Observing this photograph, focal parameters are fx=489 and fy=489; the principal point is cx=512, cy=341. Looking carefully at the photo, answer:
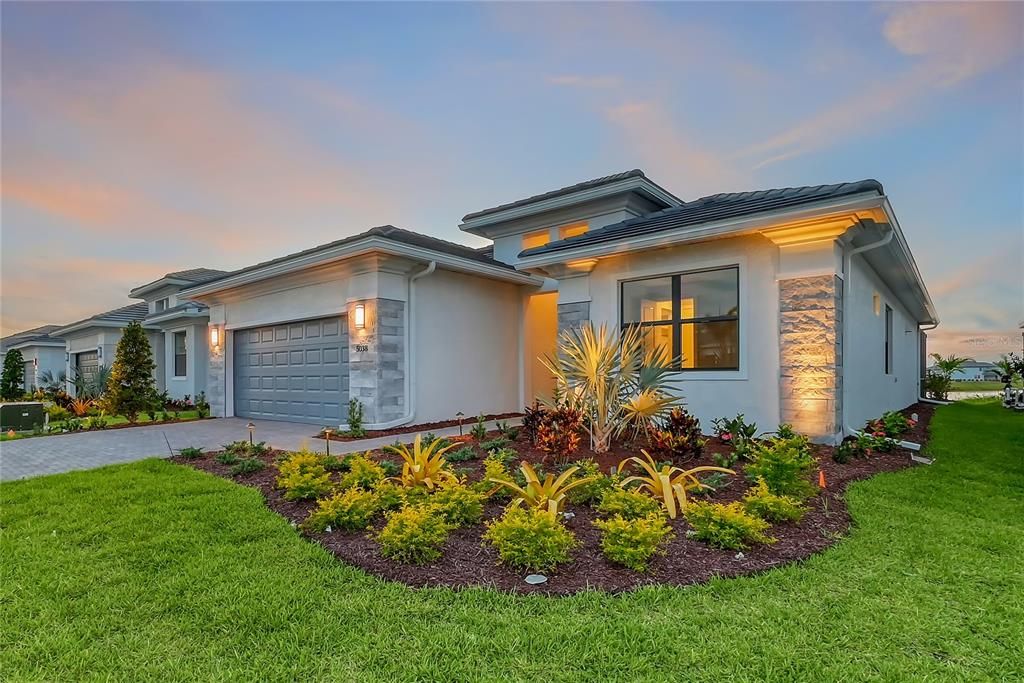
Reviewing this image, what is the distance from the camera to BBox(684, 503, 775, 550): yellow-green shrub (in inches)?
130

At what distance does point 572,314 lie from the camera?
8727mm

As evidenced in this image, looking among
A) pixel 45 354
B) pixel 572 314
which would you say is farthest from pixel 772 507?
pixel 45 354

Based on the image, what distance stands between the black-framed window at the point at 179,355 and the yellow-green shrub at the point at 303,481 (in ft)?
49.9

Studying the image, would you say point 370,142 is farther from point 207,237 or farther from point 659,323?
point 659,323

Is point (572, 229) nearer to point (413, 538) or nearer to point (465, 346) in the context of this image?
point (465, 346)

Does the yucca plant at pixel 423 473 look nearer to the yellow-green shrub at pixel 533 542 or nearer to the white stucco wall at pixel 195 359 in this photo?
the yellow-green shrub at pixel 533 542

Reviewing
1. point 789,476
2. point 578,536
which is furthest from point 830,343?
point 578,536

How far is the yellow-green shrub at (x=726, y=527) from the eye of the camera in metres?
3.31

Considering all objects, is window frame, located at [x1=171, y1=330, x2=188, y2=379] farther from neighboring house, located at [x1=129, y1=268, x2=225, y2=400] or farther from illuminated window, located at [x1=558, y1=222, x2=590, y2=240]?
illuminated window, located at [x1=558, y1=222, x2=590, y2=240]

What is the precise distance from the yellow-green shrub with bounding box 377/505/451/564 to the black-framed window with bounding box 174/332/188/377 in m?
17.3

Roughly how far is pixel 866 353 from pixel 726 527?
7151 mm

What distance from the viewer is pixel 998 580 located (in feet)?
9.52

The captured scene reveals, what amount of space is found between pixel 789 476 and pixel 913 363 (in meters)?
17.2

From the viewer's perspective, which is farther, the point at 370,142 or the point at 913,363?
the point at 913,363
